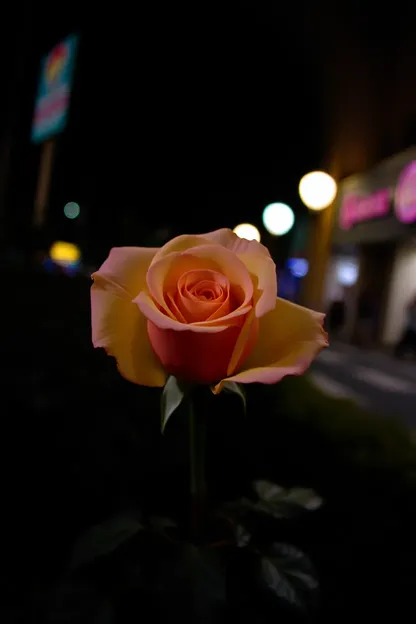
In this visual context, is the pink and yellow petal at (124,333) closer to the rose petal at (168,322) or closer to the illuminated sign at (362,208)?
the rose petal at (168,322)

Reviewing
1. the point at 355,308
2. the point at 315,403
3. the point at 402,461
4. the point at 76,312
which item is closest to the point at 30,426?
the point at 76,312

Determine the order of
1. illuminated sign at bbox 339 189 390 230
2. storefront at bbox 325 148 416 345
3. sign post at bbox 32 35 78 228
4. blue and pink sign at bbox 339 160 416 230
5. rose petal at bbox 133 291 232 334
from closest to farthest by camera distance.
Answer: rose petal at bbox 133 291 232 334 < blue and pink sign at bbox 339 160 416 230 < storefront at bbox 325 148 416 345 < illuminated sign at bbox 339 189 390 230 < sign post at bbox 32 35 78 228

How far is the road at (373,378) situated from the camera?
Answer: 17.5 feet

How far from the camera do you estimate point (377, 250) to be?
461 inches

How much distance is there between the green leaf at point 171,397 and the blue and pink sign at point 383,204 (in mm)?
9520

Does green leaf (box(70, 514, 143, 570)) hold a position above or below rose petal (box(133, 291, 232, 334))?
below

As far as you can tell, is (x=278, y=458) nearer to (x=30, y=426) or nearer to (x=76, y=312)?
(x=30, y=426)

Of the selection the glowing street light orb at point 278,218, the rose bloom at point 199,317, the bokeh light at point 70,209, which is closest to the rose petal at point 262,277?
the rose bloom at point 199,317

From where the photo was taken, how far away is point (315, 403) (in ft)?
5.56

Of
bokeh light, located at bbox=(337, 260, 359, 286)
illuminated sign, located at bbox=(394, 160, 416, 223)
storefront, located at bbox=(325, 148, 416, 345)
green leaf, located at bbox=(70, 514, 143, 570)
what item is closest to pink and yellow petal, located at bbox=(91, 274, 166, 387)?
green leaf, located at bbox=(70, 514, 143, 570)

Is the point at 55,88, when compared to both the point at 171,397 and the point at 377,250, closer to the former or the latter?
the point at 377,250

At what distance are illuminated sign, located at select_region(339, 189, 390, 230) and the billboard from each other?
7.50 m

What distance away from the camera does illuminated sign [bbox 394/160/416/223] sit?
9023 mm

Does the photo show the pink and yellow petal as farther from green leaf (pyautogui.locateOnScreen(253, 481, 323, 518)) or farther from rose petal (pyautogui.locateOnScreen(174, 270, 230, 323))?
green leaf (pyautogui.locateOnScreen(253, 481, 323, 518))
